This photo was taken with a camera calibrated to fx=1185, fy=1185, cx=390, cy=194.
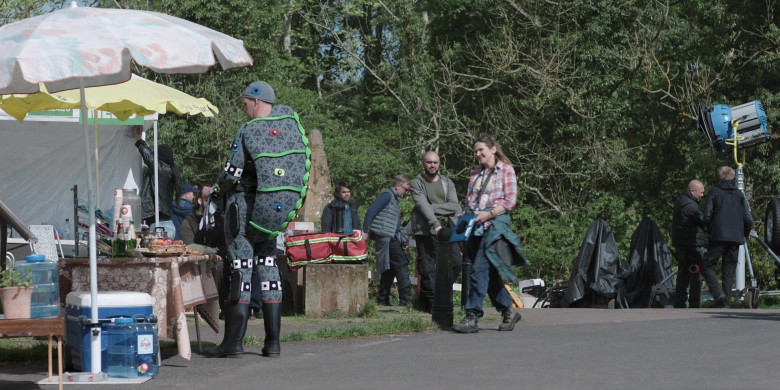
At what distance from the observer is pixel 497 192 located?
10844 mm

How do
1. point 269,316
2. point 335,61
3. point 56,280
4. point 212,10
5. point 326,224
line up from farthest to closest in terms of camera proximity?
point 335,61 < point 212,10 < point 326,224 < point 269,316 < point 56,280

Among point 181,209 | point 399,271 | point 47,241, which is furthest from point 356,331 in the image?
point 47,241

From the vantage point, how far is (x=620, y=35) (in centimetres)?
2770

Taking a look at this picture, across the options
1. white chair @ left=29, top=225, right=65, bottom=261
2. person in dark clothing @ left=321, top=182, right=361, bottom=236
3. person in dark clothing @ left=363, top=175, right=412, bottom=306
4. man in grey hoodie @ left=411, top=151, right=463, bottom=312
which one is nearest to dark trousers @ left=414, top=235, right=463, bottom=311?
man in grey hoodie @ left=411, top=151, right=463, bottom=312

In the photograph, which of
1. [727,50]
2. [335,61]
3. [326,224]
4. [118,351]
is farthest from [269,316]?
[335,61]

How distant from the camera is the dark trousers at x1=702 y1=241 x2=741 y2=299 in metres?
16.4

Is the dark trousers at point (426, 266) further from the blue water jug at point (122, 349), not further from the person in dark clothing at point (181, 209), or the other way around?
the blue water jug at point (122, 349)

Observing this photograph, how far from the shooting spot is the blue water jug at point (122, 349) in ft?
24.6

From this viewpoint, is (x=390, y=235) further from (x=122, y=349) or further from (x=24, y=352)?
(x=122, y=349)

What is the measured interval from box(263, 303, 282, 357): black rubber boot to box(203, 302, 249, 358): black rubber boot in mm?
154

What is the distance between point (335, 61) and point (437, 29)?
6214 mm

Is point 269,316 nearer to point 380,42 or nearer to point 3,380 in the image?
point 3,380

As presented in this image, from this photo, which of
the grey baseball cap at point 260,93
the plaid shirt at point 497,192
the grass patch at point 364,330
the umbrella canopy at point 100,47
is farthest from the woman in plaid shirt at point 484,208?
the umbrella canopy at point 100,47

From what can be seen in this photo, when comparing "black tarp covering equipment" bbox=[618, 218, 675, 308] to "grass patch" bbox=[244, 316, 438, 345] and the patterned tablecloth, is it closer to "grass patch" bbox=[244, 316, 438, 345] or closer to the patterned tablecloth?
"grass patch" bbox=[244, 316, 438, 345]
